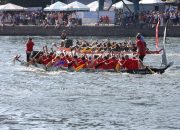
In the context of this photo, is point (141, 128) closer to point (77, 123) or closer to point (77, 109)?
point (77, 123)

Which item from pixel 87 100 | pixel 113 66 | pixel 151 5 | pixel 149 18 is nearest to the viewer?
pixel 87 100

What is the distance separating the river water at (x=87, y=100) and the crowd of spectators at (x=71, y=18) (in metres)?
33.8

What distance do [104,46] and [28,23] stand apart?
35.2 metres

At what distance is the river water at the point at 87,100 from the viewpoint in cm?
3381

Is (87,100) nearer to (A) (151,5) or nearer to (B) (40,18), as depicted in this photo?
(B) (40,18)

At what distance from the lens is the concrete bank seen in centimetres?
9056

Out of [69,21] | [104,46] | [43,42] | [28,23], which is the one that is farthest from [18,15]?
[104,46]

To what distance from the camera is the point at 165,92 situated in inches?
1679

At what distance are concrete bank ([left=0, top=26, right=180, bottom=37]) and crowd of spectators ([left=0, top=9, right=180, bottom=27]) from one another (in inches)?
24.1

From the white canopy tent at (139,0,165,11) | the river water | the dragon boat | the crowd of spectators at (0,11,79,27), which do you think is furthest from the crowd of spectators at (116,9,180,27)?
the dragon boat

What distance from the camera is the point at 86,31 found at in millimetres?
92062

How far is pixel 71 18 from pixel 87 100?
177ft

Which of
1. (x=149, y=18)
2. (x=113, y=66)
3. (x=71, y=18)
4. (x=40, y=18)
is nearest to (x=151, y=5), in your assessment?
(x=149, y=18)

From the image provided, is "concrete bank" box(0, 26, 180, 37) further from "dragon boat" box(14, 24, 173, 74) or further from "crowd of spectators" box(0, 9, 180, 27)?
"dragon boat" box(14, 24, 173, 74)
